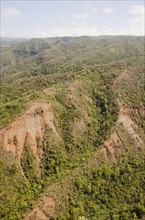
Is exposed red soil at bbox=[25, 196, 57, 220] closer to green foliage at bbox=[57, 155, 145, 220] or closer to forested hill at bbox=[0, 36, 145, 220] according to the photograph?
forested hill at bbox=[0, 36, 145, 220]

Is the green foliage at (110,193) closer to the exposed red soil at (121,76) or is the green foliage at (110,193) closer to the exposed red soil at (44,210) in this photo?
the exposed red soil at (44,210)

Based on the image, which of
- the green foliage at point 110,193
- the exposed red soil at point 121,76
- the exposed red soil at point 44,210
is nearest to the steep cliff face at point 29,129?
the exposed red soil at point 44,210

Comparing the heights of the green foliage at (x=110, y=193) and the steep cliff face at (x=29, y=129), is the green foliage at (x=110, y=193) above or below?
below

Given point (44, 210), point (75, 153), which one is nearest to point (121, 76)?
point (75, 153)

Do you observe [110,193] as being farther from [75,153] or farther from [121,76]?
[121,76]

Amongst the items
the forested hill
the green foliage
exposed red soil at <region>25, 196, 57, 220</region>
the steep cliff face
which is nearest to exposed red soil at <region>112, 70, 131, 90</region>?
the forested hill

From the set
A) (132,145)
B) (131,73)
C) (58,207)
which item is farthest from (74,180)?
(131,73)
